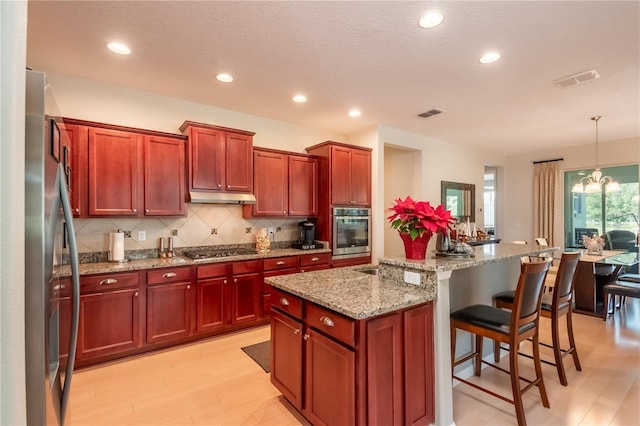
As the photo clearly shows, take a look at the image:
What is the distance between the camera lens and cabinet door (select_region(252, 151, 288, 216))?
4.16m

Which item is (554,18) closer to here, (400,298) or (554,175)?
(400,298)

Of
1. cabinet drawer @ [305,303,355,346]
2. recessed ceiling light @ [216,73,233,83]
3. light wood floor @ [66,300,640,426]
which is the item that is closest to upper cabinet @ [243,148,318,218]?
recessed ceiling light @ [216,73,233,83]

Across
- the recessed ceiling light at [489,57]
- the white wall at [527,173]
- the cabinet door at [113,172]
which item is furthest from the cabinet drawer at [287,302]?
the white wall at [527,173]

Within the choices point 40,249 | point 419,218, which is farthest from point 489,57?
point 40,249

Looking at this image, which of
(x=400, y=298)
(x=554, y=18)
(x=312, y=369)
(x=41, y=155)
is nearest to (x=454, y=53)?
(x=554, y=18)

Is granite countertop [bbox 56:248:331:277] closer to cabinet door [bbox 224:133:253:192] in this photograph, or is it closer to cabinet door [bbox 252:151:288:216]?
cabinet door [bbox 252:151:288:216]

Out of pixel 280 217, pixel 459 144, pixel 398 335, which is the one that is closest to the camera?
pixel 398 335

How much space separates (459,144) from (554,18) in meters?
4.24

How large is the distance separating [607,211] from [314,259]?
6.04 m

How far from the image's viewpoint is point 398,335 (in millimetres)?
1815

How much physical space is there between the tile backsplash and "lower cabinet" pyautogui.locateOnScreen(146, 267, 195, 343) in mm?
660

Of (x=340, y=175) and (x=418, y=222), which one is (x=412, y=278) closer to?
(x=418, y=222)

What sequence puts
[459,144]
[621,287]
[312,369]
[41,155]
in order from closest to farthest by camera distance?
[41,155] → [312,369] → [621,287] → [459,144]

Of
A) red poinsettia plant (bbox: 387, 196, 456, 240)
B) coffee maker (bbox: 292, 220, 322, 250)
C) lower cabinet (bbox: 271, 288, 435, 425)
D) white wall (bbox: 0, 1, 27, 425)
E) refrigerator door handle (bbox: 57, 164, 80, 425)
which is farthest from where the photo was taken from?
coffee maker (bbox: 292, 220, 322, 250)
